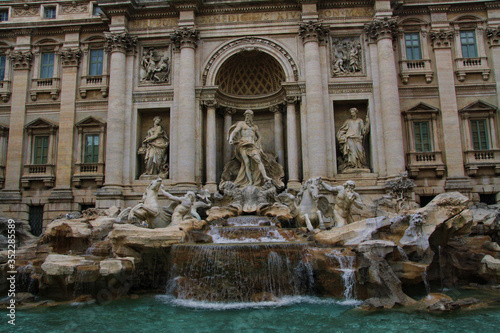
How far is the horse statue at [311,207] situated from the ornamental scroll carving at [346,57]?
7094 mm

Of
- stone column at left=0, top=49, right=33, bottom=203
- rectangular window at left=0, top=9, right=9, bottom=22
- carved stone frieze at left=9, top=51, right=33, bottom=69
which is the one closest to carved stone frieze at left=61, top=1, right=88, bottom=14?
stone column at left=0, top=49, right=33, bottom=203

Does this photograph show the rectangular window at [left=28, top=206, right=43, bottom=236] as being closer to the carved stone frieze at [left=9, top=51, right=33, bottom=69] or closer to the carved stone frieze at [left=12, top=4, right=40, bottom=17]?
the carved stone frieze at [left=9, top=51, right=33, bottom=69]

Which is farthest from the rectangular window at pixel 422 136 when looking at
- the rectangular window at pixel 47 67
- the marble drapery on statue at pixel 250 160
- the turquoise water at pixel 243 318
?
the rectangular window at pixel 47 67

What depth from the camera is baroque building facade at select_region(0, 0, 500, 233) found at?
18859mm

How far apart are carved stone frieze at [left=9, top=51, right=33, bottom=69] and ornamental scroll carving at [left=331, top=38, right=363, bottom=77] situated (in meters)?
17.2

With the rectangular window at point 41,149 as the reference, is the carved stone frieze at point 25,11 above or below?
above

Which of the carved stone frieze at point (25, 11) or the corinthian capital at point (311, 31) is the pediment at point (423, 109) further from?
the carved stone frieze at point (25, 11)

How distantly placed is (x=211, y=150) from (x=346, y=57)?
8.51 m

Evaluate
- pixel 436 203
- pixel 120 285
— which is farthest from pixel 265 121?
pixel 120 285

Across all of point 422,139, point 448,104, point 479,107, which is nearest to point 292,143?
point 422,139

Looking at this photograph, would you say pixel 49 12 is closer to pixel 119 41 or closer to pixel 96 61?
pixel 96 61

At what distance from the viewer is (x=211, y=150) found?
19.4 meters

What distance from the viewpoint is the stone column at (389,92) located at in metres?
18.0

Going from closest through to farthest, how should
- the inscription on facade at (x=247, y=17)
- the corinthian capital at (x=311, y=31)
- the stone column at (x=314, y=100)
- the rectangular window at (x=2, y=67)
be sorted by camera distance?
the stone column at (x=314, y=100), the corinthian capital at (x=311, y=31), the inscription on facade at (x=247, y=17), the rectangular window at (x=2, y=67)
